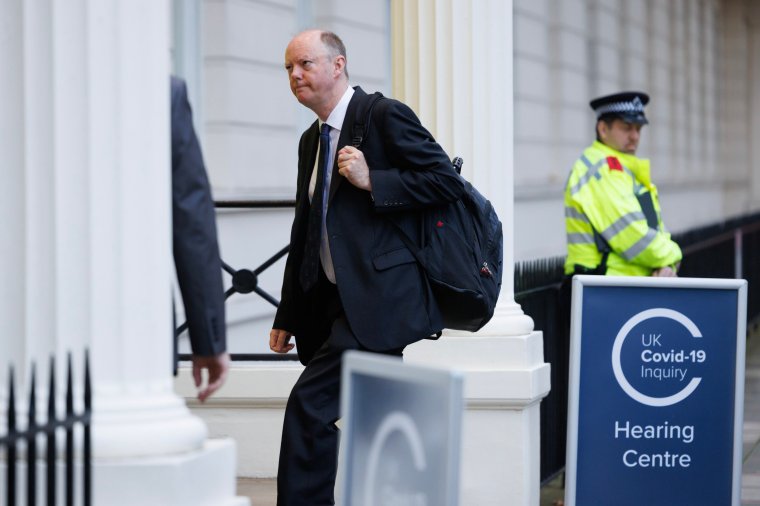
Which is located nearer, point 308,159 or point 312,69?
point 312,69

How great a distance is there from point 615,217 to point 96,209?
399 cm

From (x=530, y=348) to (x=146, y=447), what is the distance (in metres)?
3.34

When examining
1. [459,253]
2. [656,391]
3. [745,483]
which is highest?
[459,253]

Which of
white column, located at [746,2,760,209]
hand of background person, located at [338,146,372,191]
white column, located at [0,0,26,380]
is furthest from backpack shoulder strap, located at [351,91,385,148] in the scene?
white column, located at [746,2,760,209]

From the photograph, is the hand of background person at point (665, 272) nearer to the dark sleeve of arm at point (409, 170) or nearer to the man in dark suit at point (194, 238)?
the dark sleeve of arm at point (409, 170)

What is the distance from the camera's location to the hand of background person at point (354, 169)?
520 cm

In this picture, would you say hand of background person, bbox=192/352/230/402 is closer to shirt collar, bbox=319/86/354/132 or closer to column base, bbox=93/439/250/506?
column base, bbox=93/439/250/506

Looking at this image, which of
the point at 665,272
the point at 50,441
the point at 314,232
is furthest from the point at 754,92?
the point at 50,441

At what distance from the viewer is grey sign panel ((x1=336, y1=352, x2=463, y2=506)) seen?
3182 mm

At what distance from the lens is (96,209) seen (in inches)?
147

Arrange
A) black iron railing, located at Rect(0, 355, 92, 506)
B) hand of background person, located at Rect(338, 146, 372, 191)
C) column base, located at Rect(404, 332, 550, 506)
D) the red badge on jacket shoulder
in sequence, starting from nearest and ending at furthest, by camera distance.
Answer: black iron railing, located at Rect(0, 355, 92, 506) → hand of background person, located at Rect(338, 146, 372, 191) → column base, located at Rect(404, 332, 550, 506) → the red badge on jacket shoulder

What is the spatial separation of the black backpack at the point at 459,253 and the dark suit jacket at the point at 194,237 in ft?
4.54

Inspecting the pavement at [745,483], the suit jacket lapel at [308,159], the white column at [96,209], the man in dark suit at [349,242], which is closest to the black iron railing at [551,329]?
the pavement at [745,483]

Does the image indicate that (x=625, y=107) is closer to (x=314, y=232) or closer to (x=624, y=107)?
(x=624, y=107)
